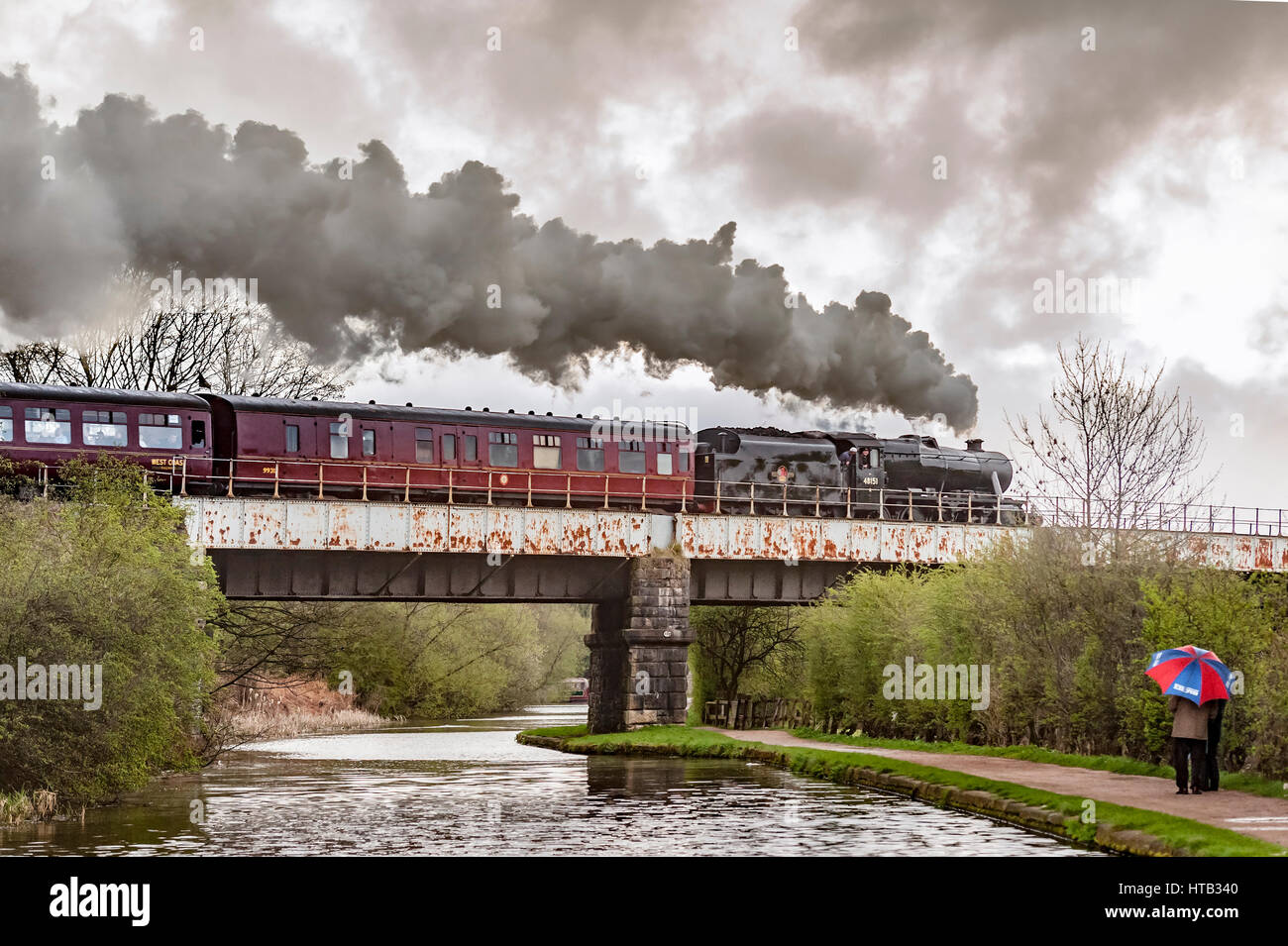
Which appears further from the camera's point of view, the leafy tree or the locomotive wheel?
the locomotive wheel

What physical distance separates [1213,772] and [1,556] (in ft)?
57.9

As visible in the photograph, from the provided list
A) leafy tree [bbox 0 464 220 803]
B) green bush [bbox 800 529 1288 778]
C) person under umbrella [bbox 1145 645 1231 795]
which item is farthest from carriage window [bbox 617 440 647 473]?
person under umbrella [bbox 1145 645 1231 795]

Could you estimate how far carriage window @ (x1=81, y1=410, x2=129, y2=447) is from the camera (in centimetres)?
3612

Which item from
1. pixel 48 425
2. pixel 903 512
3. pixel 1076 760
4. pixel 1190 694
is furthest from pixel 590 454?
pixel 1190 694

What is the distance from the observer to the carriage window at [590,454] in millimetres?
43281

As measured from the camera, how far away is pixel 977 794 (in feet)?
71.7

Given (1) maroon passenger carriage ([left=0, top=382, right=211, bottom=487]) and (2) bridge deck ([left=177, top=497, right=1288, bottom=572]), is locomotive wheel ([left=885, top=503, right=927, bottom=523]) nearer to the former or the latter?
(2) bridge deck ([left=177, top=497, right=1288, bottom=572])

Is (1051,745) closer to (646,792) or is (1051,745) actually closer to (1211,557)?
(1211,557)

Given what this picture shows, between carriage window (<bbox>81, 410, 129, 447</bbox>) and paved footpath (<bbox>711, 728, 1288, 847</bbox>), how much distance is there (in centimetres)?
2023

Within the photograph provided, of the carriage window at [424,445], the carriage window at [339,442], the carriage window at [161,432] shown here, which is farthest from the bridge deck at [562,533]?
the carriage window at [424,445]

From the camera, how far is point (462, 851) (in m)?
18.0
